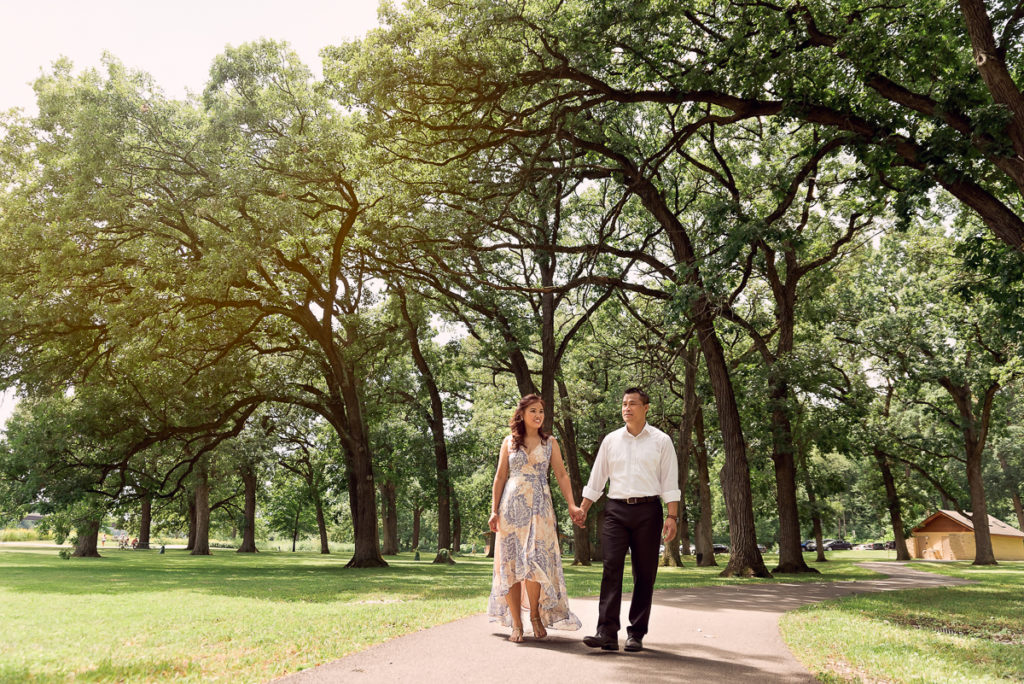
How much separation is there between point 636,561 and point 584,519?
63 cm

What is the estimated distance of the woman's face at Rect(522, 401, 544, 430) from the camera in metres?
6.50

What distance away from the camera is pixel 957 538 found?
167ft

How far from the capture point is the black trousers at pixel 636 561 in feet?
19.2

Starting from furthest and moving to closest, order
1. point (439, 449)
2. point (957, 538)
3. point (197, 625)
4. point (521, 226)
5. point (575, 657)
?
1. point (957, 538)
2. point (439, 449)
3. point (521, 226)
4. point (197, 625)
5. point (575, 657)

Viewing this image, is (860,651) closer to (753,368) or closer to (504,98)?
(504,98)

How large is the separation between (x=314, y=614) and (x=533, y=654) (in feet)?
15.4

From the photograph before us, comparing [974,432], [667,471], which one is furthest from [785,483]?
[974,432]

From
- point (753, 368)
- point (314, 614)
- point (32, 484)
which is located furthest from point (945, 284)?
point (32, 484)

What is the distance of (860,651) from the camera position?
6.14m

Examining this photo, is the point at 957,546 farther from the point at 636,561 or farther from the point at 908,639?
the point at 636,561

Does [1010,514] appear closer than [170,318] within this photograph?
No

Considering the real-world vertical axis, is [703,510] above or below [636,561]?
below

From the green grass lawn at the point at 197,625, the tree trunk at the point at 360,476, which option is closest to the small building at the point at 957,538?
the tree trunk at the point at 360,476

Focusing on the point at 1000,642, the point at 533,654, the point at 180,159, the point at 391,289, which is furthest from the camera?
the point at 391,289
